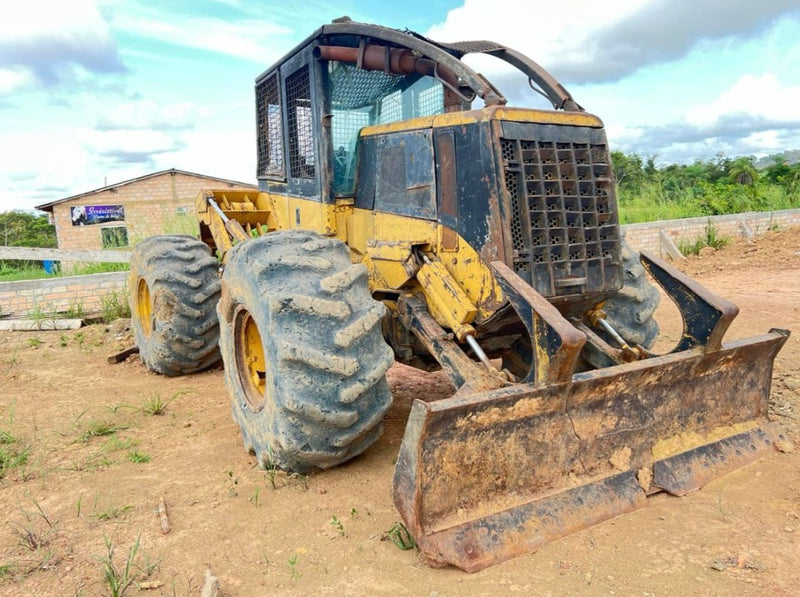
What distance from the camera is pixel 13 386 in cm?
589

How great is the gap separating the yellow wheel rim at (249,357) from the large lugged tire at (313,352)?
31 cm

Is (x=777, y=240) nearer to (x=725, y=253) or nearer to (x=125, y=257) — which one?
(x=725, y=253)

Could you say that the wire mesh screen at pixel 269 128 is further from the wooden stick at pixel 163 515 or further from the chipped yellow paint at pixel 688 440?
the chipped yellow paint at pixel 688 440

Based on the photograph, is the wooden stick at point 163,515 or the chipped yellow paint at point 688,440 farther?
the chipped yellow paint at point 688,440

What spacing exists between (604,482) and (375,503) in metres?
1.13

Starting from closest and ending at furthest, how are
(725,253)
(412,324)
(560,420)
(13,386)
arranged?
(560,420) < (412,324) < (13,386) < (725,253)

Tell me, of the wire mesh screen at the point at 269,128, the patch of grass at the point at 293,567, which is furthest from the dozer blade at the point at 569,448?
the wire mesh screen at the point at 269,128

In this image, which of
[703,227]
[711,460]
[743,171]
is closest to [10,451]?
[711,460]

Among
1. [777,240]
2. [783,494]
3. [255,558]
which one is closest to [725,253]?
[777,240]

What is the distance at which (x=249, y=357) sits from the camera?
162 inches

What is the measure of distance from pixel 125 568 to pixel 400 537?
3.85ft

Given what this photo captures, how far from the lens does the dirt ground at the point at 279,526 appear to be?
8.63 ft

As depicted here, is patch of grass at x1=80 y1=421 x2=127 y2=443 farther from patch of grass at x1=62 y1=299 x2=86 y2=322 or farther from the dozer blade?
patch of grass at x1=62 y1=299 x2=86 y2=322

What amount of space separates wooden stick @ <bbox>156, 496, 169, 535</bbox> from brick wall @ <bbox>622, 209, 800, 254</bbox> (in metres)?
9.89
